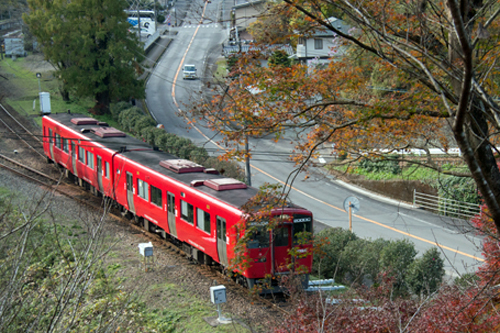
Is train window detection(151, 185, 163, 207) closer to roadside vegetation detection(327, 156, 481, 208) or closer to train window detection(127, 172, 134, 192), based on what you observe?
train window detection(127, 172, 134, 192)

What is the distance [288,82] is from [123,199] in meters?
12.1

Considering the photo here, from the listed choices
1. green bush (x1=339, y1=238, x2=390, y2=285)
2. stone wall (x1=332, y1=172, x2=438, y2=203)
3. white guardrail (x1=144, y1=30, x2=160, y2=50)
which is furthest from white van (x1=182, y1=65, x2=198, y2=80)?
green bush (x1=339, y1=238, x2=390, y2=285)

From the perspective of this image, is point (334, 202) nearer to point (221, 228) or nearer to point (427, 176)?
point (427, 176)

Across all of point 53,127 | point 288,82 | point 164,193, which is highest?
point 288,82

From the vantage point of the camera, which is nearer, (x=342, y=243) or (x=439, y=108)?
(x=439, y=108)

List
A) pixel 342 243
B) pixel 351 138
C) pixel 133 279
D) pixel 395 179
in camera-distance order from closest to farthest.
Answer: pixel 351 138 < pixel 133 279 < pixel 342 243 < pixel 395 179

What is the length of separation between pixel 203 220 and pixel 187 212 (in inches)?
34.7

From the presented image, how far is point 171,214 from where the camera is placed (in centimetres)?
1544

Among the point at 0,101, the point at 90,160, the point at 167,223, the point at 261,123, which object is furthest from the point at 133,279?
the point at 0,101

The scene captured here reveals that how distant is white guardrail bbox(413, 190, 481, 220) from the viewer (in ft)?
77.6

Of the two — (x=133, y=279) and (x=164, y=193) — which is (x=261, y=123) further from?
(x=164, y=193)

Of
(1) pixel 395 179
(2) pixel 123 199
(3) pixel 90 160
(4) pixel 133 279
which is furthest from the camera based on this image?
(1) pixel 395 179

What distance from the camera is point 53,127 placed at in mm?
24094

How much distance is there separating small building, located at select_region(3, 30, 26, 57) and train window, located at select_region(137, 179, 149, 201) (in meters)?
42.9
